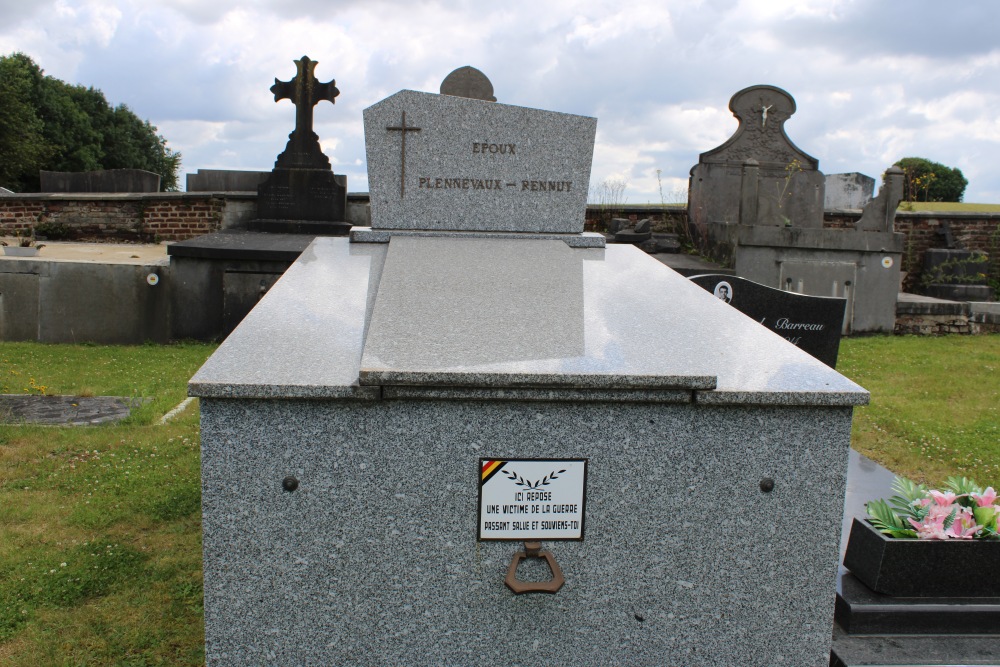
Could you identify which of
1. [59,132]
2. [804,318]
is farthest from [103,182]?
[59,132]

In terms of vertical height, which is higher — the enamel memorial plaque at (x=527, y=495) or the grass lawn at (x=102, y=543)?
the enamel memorial plaque at (x=527, y=495)

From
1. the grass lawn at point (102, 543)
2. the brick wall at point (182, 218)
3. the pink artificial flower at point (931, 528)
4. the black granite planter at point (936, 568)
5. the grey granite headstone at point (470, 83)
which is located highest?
the grey granite headstone at point (470, 83)

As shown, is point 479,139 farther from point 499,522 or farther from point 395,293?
point 499,522

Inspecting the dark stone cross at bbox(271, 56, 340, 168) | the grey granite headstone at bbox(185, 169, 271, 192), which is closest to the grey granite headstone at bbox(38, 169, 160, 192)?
the grey granite headstone at bbox(185, 169, 271, 192)

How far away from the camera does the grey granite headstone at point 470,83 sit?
5.19 meters

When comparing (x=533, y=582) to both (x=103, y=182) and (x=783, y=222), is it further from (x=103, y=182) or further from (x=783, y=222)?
(x=103, y=182)

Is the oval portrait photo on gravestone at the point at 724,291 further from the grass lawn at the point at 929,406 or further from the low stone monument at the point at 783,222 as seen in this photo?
the low stone monument at the point at 783,222

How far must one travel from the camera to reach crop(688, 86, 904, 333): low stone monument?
984 centimetres

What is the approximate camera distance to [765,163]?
35.8ft

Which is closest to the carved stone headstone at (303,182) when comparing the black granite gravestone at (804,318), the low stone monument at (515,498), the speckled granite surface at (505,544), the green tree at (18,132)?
the black granite gravestone at (804,318)

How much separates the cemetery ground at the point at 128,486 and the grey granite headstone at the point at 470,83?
2802 mm

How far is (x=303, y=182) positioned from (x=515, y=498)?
9074 millimetres

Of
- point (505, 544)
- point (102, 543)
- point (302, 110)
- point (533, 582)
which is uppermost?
point (302, 110)

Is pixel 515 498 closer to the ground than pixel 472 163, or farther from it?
closer to the ground
